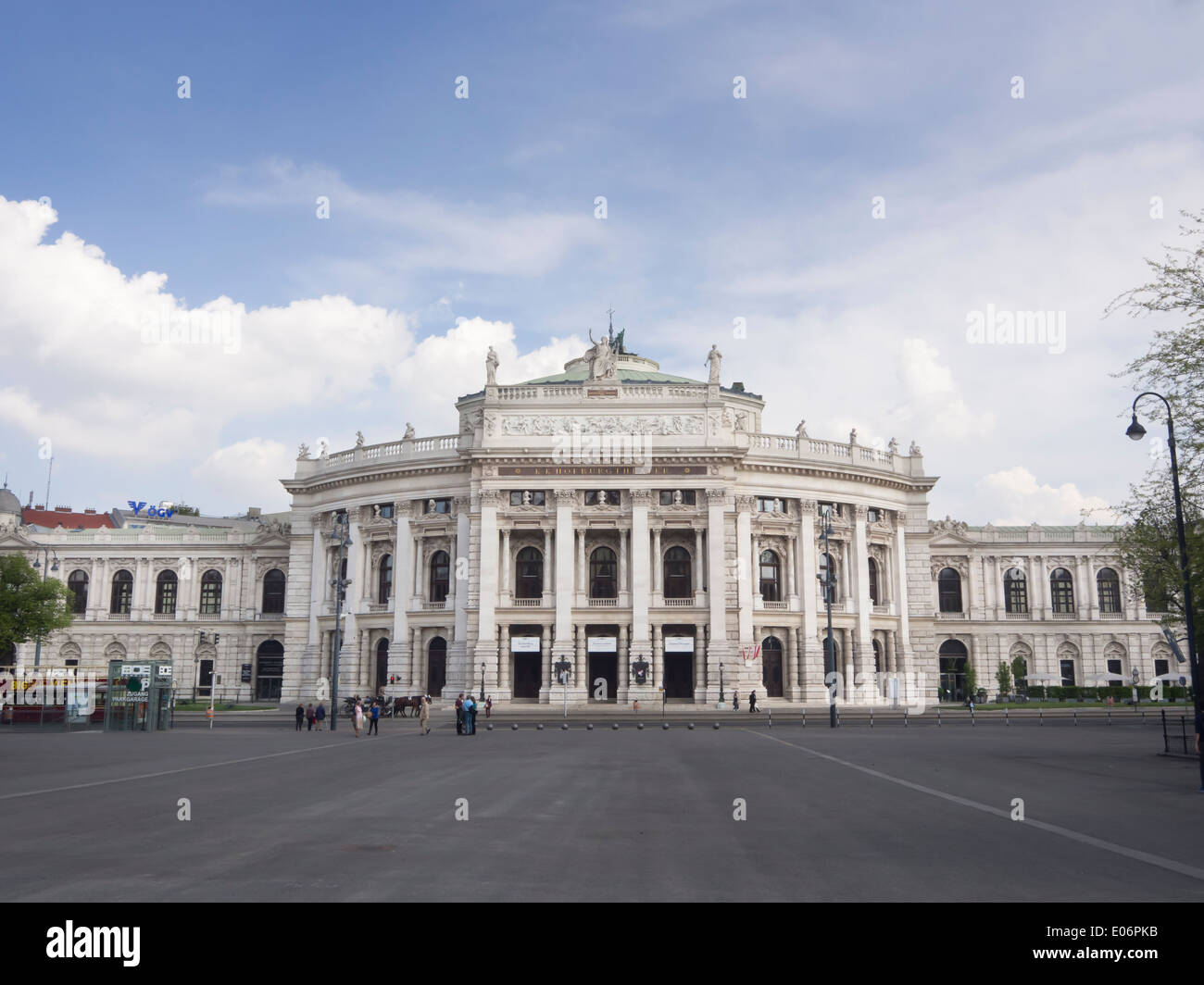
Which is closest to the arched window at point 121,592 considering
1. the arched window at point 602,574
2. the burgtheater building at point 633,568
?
the burgtheater building at point 633,568

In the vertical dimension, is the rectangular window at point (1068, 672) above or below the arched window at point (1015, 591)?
below

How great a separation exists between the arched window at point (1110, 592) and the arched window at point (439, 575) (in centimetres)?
5260

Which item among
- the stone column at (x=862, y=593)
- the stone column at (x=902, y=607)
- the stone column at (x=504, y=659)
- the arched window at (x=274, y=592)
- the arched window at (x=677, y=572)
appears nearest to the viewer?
the stone column at (x=504, y=659)

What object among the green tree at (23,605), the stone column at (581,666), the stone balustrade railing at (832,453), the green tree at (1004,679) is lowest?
the green tree at (1004,679)

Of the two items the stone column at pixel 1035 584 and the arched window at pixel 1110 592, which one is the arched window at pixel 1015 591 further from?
the arched window at pixel 1110 592

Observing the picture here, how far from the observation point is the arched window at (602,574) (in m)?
62.7

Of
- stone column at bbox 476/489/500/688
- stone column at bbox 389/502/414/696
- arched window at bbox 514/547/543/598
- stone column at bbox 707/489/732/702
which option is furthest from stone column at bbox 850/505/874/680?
stone column at bbox 389/502/414/696

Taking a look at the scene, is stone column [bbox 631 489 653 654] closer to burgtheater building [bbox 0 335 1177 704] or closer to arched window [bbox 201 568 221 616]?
burgtheater building [bbox 0 335 1177 704]

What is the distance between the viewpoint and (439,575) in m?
65.7

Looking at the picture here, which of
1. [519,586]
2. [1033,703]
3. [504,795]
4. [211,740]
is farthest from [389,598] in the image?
[504,795]

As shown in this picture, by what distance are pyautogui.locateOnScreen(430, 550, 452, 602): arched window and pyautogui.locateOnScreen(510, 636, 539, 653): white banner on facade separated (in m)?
7.78
